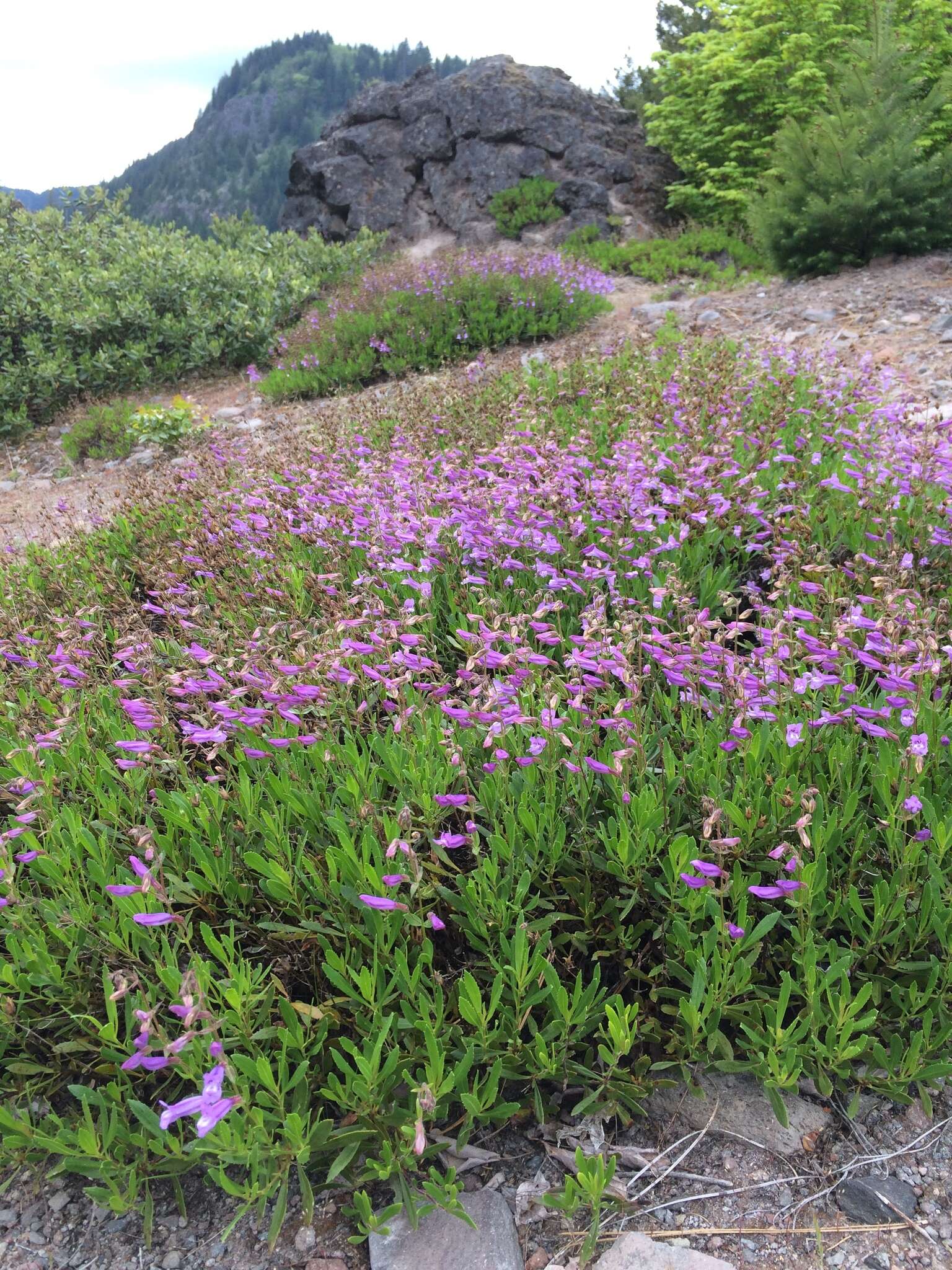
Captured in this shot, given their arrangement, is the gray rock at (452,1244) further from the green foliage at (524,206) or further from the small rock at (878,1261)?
the green foliage at (524,206)

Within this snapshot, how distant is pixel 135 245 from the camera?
1393cm

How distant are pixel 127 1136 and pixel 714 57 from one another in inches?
683

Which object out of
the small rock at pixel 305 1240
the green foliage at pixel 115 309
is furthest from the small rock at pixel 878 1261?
the green foliage at pixel 115 309

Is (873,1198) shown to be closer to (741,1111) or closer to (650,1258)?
(741,1111)

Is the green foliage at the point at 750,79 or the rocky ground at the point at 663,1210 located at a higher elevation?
the green foliage at the point at 750,79

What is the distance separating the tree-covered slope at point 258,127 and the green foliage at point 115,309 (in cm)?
10023

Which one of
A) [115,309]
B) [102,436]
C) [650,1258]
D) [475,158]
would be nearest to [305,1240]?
[650,1258]

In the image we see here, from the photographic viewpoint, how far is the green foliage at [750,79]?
531 inches

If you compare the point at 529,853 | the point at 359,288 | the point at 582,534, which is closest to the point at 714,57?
the point at 359,288

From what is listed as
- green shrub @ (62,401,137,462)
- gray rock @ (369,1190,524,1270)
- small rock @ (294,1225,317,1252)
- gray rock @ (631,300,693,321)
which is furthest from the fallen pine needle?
gray rock @ (631,300,693,321)

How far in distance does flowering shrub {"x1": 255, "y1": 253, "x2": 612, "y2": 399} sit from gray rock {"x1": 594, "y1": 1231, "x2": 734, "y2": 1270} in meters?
8.56

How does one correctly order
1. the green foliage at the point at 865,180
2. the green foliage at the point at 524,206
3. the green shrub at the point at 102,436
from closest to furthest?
the green shrub at the point at 102,436 < the green foliage at the point at 865,180 < the green foliage at the point at 524,206

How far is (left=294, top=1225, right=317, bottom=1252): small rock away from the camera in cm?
195

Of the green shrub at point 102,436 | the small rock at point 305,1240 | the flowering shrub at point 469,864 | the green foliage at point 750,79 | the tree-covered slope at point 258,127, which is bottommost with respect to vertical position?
the small rock at point 305,1240
